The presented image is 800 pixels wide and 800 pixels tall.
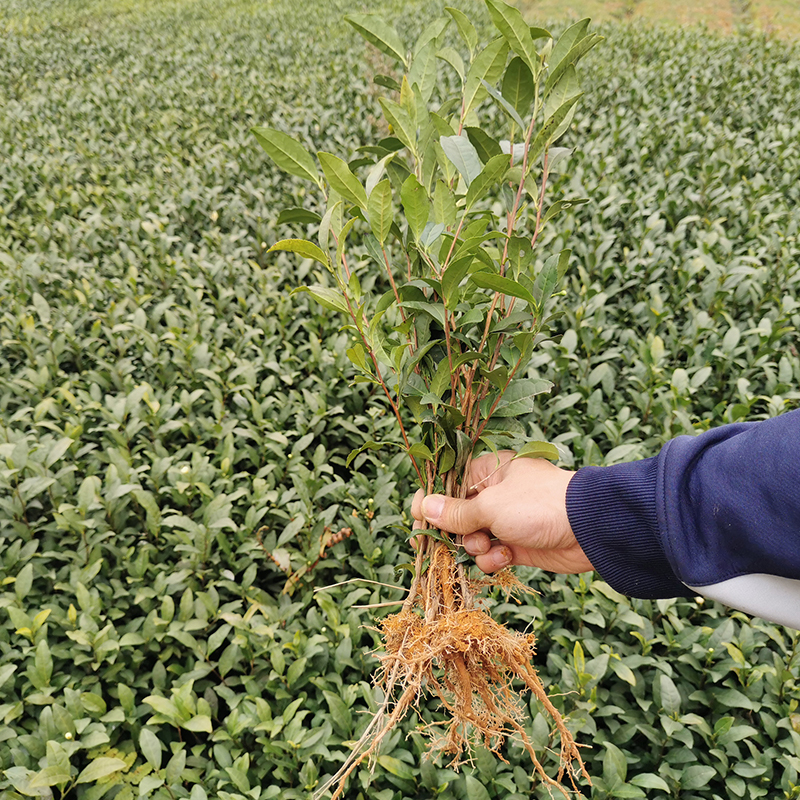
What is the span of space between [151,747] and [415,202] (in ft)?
5.63

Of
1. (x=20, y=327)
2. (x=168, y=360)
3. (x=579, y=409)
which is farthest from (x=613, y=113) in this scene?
(x=20, y=327)

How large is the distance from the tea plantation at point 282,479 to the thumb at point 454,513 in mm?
474

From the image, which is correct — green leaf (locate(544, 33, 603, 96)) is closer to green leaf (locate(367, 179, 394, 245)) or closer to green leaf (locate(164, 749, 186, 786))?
green leaf (locate(367, 179, 394, 245))

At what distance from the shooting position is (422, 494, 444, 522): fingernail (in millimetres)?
1537

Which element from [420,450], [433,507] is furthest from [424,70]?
[433,507]

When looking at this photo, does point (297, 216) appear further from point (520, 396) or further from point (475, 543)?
point (475, 543)

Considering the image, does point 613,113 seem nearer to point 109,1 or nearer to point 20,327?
point 20,327

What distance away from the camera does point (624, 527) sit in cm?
130

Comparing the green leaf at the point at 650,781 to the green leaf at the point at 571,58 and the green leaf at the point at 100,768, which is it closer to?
the green leaf at the point at 100,768

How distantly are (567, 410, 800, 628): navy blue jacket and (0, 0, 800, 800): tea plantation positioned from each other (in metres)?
0.43

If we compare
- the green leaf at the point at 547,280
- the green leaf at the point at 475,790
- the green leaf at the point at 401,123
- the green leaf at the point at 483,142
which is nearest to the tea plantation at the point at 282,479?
the green leaf at the point at 475,790

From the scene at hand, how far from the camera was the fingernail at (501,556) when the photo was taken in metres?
1.61

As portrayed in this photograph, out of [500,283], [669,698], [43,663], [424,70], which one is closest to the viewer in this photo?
[500,283]

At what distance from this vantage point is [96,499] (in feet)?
7.72
